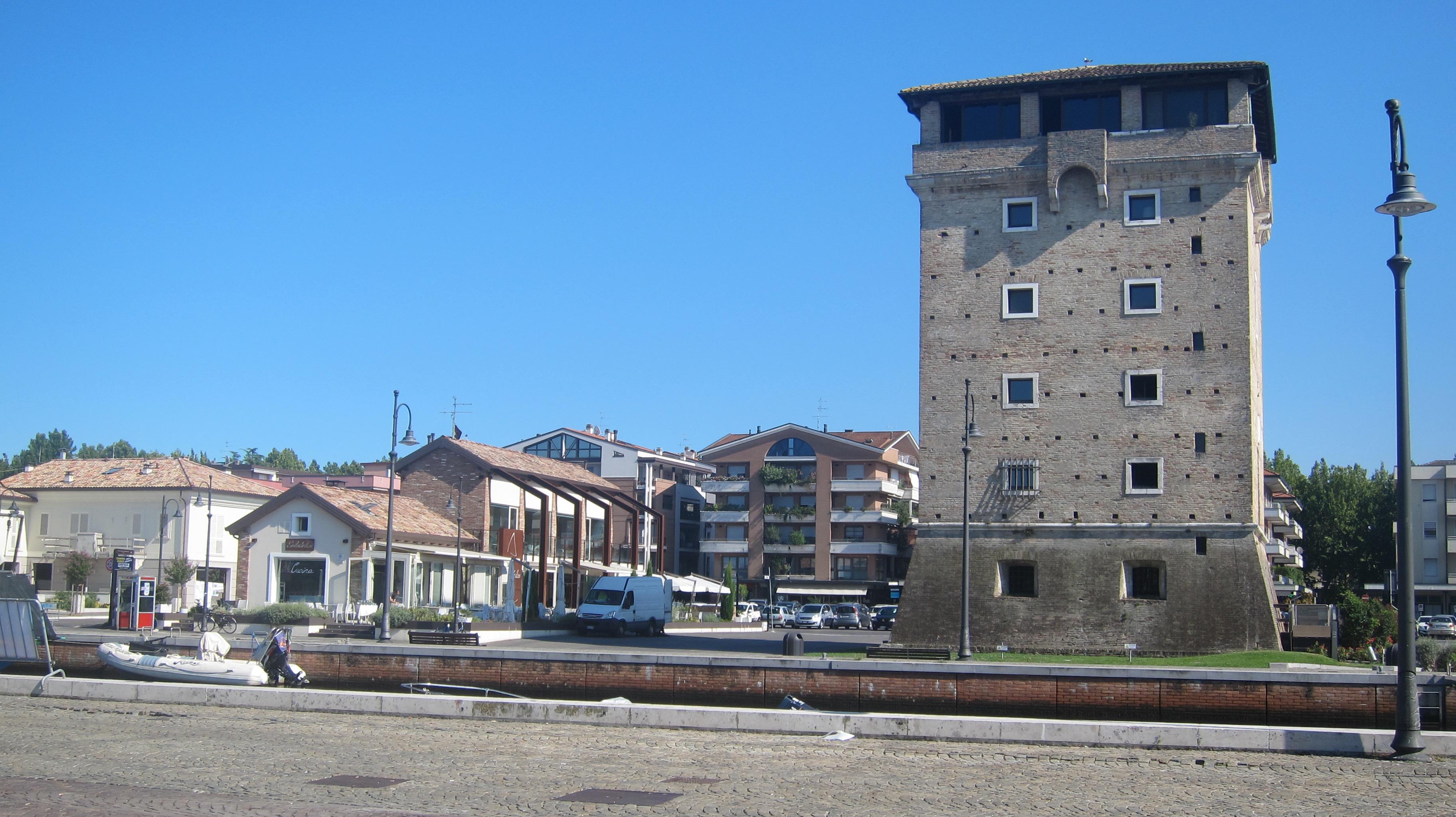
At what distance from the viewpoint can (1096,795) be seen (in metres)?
12.9

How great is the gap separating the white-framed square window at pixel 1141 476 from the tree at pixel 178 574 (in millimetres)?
41065

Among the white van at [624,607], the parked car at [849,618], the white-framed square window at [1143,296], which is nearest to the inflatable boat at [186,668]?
the white van at [624,607]

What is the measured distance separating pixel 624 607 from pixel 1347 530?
65.1 metres

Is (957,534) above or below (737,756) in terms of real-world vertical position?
above

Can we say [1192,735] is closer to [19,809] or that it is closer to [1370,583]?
[19,809]

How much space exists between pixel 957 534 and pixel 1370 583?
6180cm

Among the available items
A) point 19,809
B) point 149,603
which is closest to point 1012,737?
point 19,809

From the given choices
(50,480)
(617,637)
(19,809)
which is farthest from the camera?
(50,480)

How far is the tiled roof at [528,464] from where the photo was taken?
60.1 m

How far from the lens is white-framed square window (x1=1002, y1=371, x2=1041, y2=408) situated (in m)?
40.8

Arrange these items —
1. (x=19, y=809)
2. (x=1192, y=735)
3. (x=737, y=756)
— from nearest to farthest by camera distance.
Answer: (x=19, y=809)
(x=737, y=756)
(x=1192, y=735)

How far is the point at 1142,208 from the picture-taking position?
40.5 meters

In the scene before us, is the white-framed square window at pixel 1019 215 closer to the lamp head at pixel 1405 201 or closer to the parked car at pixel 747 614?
the lamp head at pixel 1405 201

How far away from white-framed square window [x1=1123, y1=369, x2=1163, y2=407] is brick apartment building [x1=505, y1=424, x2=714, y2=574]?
179ft
